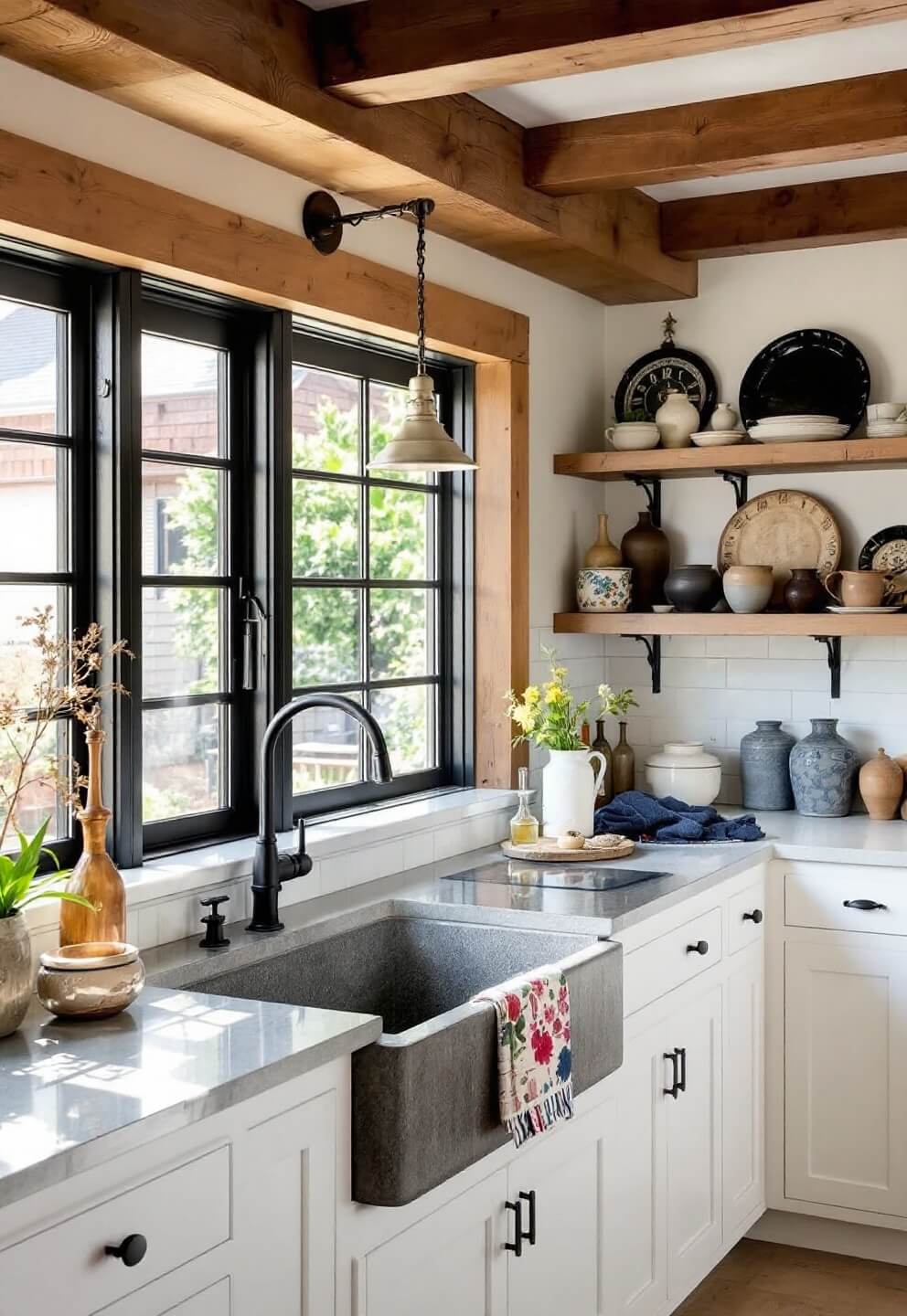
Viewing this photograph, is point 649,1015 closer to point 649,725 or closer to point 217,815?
point 217,815

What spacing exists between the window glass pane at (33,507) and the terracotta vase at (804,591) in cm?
221

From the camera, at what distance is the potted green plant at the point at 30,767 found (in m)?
2.15

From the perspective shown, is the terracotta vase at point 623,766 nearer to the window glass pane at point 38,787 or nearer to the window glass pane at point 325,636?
the window glass pane at point 325,636

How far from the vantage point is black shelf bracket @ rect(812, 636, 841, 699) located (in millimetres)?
4348

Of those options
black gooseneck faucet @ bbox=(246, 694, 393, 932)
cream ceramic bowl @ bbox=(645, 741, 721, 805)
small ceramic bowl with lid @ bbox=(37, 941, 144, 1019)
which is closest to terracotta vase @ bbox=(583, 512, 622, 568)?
cream ceramic bowl @ bbox=(645, 741, 721, 805)

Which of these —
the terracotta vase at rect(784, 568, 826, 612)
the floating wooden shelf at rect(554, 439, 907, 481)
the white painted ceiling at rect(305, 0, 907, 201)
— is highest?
the white painted ceiling at rect(305, 0, 907, 201)

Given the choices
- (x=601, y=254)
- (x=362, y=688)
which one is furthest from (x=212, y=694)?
(x=601, y=254)

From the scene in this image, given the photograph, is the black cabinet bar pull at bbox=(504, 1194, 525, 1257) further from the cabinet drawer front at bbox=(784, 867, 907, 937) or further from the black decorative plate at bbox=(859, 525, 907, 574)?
the black decorative plate at bbox=(859, 525, 907, 574)

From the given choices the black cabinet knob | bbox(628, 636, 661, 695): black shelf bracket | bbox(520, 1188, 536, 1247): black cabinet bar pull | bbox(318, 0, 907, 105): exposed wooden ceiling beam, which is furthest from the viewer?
bbox(628, 636, 661, 695): black shelf bracket

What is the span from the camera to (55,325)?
2.78 metres

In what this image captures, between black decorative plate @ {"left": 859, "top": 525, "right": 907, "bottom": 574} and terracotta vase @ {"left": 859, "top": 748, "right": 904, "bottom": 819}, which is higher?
black decorative plate @ {"left": 859, "top": 525, "right": 907, "bottom": 574}

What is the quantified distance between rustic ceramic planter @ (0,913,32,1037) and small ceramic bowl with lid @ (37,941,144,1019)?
1.5 inches

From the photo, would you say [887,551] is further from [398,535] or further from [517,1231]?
[517,1231]

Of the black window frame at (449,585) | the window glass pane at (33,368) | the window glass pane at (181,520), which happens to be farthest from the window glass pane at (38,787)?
the black window frame at (449,585)
